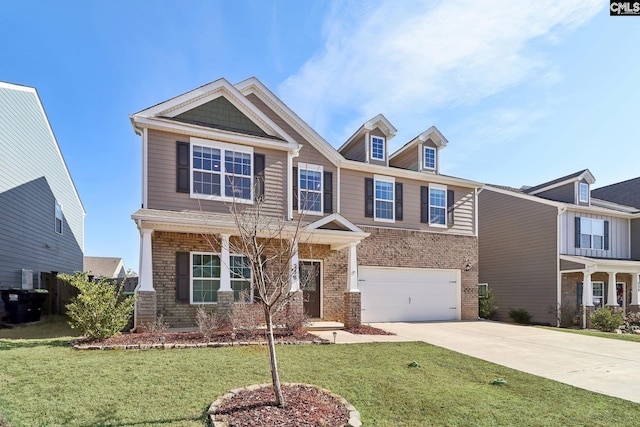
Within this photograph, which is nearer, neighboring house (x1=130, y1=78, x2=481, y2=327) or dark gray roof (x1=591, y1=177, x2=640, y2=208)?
neighboring house (x1=130, y1=78, x2=481, y2=327)

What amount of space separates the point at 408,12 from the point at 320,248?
7695mm

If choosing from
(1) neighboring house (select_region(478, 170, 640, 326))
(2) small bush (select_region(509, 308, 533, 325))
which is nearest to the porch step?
(2) small bush (select_region(509, 308, 533, 325))

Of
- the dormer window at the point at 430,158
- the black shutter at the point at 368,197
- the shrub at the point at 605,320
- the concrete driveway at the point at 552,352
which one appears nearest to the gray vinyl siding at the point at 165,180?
the black shutter at the point at 368,197

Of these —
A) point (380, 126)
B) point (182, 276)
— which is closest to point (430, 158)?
point (380, 126)

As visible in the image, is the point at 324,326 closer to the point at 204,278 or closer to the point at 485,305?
the point at 204,278

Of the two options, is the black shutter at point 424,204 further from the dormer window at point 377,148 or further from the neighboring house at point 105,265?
the neighboring house at point 105,265

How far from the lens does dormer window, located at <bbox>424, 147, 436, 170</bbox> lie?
1562 centimetres

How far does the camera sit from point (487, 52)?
29.9 ft

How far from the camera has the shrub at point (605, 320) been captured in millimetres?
14797

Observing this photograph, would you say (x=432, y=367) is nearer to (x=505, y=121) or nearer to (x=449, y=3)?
(x=449, y=3)

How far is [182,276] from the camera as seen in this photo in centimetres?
1054

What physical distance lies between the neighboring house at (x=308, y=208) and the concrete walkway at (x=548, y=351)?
213 centimetres

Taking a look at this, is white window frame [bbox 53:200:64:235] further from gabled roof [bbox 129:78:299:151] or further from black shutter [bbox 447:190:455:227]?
black shutter [bbox 447:190:455:227]

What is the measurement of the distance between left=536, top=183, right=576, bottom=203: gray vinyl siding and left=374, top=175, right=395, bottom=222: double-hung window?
10.3 m
